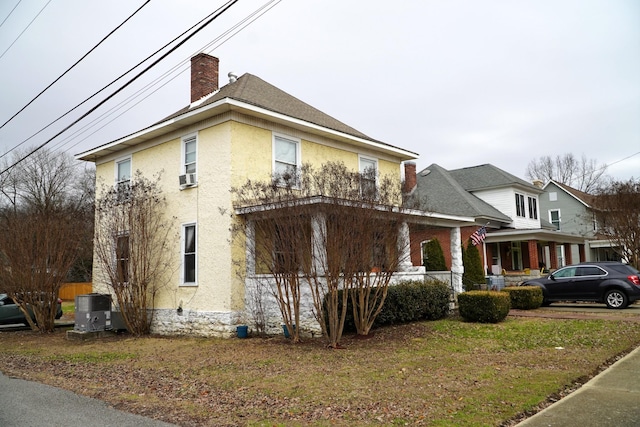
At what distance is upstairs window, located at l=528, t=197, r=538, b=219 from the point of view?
107 feet

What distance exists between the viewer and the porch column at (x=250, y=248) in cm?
1223

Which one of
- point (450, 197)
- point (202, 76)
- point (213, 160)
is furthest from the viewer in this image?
point (450, 197)

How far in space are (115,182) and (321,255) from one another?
32.9ft

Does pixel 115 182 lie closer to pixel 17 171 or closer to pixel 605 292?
pixel 605 292

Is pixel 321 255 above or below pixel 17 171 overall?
below

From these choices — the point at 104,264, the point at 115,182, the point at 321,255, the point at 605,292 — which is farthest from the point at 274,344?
the point at 605,292

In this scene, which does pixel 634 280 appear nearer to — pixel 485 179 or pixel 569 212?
pixel 485 179

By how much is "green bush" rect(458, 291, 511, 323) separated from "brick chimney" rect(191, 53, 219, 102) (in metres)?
10.3

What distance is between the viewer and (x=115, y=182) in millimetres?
17234

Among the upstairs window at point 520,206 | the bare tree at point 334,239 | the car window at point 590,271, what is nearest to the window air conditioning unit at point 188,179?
the bare tree at point 334,239

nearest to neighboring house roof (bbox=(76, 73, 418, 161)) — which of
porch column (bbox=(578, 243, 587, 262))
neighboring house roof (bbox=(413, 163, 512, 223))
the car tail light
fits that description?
the car tail light

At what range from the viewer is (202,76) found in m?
16.4

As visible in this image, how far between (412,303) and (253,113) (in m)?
6.63

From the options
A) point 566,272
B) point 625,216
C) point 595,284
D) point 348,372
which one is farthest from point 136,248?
point 625,216
